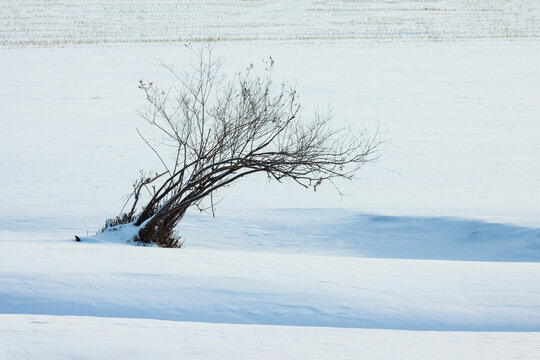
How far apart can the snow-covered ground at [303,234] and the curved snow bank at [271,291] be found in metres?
0.02

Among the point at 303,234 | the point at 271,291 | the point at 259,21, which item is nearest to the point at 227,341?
the point at 271,291

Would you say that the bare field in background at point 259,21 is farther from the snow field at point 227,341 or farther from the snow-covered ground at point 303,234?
the snow field at point 227,341

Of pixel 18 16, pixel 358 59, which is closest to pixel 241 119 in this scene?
pixel 358 59

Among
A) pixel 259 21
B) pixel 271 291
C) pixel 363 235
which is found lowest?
pixel 271 291

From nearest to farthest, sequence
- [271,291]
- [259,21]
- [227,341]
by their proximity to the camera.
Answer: [227,341] < [271,291] < [259,21]

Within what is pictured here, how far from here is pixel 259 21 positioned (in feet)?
150

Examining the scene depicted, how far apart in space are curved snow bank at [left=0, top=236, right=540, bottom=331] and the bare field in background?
2896cm

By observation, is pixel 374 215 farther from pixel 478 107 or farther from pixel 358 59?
pixel 358 59

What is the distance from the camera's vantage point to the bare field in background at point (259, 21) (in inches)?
1473

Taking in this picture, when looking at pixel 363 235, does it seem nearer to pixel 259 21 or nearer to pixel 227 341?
pixel 227 341

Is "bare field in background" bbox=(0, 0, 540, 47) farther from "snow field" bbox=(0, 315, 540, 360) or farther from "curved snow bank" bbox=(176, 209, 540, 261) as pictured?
"snow field" bbox=(0, 315, 540, 360)

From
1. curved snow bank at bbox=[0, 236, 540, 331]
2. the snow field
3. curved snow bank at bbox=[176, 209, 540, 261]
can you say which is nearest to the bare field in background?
curved snow bank at bbox=[176, 209, 540, 261]

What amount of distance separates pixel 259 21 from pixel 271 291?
1626 inches

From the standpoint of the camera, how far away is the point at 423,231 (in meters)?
10.0
